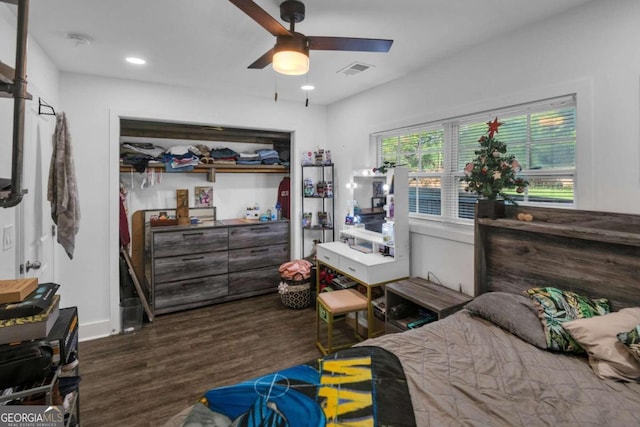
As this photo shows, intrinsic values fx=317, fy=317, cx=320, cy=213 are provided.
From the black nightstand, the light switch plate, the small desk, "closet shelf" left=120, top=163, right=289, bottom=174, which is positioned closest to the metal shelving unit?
"closet shelf" left=120, top=163, right=289, bottom=174

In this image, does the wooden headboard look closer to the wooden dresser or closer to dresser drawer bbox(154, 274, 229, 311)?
the wooden dresser

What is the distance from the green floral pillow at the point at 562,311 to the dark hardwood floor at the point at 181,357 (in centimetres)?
184

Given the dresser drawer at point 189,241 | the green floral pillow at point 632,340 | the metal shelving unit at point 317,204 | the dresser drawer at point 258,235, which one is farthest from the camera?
the metal shelving unit at point 317,204

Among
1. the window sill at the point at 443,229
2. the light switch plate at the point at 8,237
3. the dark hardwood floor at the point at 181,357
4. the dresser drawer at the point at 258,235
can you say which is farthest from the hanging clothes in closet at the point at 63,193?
the window sill at the point at 443,229

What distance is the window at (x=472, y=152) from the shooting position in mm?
2176

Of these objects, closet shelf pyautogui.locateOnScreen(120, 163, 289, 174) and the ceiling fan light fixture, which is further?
closet shelf pyautogui.locateOnScreen(120, 163, 289, 174)

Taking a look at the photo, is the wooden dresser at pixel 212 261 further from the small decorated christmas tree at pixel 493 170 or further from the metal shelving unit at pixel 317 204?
the small decorated christmas tree at pixel 493 170

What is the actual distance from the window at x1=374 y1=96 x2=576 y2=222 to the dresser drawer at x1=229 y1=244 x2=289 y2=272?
1915 millimetres

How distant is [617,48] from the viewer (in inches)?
71.7

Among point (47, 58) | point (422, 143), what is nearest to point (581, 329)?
point (422, 143)

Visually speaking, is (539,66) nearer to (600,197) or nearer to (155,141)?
(600,197)

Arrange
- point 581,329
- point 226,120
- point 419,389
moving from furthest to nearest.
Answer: point 226,120 < point 581,329 < point 419,389

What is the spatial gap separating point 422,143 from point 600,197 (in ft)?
5.23

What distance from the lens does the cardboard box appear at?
4.09ft
